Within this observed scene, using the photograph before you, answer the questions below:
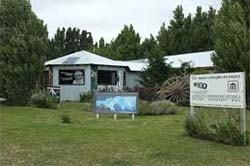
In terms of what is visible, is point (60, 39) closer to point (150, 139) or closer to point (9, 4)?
point (9, 4)

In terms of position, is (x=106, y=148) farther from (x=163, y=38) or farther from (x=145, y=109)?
(x=163, y=38)

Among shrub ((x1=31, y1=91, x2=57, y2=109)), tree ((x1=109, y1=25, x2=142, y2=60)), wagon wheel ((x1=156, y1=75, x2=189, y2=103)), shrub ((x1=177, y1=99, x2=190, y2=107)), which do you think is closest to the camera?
shrub ((x1=31, y1=91, x2=57, y2=109))

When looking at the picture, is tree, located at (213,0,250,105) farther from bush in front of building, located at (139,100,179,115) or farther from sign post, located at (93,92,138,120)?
sign post, located at (93,92,138,120)

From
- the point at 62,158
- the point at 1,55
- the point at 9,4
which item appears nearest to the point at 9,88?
the point at 1,55

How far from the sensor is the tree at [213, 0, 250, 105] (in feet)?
77.9

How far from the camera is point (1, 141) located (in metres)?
11.8

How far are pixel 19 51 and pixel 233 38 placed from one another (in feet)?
32.2

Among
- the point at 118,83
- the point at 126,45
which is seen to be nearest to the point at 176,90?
the point at 118,83

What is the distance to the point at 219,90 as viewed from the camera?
12750mm

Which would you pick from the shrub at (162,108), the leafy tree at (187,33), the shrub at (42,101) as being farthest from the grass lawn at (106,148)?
the leafy tree at (187,33)

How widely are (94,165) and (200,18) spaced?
51697mm

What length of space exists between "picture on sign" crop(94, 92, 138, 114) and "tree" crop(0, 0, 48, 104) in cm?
574

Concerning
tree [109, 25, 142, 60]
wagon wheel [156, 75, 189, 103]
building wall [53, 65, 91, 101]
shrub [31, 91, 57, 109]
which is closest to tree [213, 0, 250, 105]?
wagon wheel [156, 75, 189, 103]

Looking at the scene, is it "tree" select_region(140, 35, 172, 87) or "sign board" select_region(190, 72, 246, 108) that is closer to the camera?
"sign board" select_region(190, 72, 246, 108)
